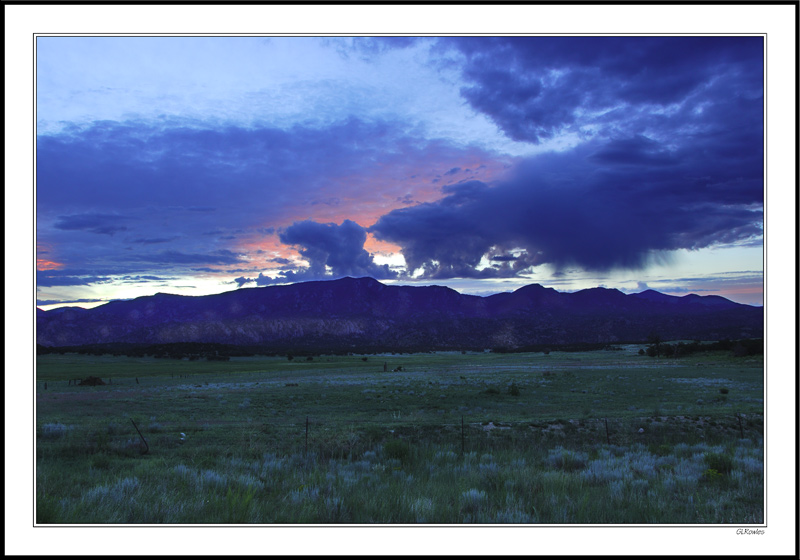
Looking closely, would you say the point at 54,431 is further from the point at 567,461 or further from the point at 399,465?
the point at 567,461

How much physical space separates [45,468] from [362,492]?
29.0ft

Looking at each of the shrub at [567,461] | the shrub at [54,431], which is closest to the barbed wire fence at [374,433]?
the shrub at [54,431]

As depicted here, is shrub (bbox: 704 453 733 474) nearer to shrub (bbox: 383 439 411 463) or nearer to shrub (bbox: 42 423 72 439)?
shrub (bbox: 383 439 411 463)

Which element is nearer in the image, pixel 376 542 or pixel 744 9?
pixel 376 542

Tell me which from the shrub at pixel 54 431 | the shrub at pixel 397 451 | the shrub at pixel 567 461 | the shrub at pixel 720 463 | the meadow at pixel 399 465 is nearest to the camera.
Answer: the meadow at pixel 399 465

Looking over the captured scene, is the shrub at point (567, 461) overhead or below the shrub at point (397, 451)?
overhead

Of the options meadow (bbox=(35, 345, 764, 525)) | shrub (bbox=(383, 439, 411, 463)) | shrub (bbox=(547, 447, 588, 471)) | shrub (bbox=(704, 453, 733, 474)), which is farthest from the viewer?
shrub (bbox=(383, 439, 411, 463))

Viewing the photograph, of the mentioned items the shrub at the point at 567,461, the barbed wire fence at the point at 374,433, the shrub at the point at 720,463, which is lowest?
the barbed wire fence at the point at 374,433

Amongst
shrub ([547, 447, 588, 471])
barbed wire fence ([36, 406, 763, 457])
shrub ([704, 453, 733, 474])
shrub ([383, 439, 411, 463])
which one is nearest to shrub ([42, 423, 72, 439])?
barbed wire fence ([36, 406, 763, 457])

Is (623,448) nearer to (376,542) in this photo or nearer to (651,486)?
(651,486)

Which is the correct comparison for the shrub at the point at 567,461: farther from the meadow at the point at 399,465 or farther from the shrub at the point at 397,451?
the shrub at the point at 397,451

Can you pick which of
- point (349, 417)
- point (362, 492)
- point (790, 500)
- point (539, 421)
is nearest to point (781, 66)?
point (790, 500)

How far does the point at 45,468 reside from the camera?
10336 millimetres

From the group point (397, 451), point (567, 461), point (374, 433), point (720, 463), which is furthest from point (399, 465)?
point (720, 463)
